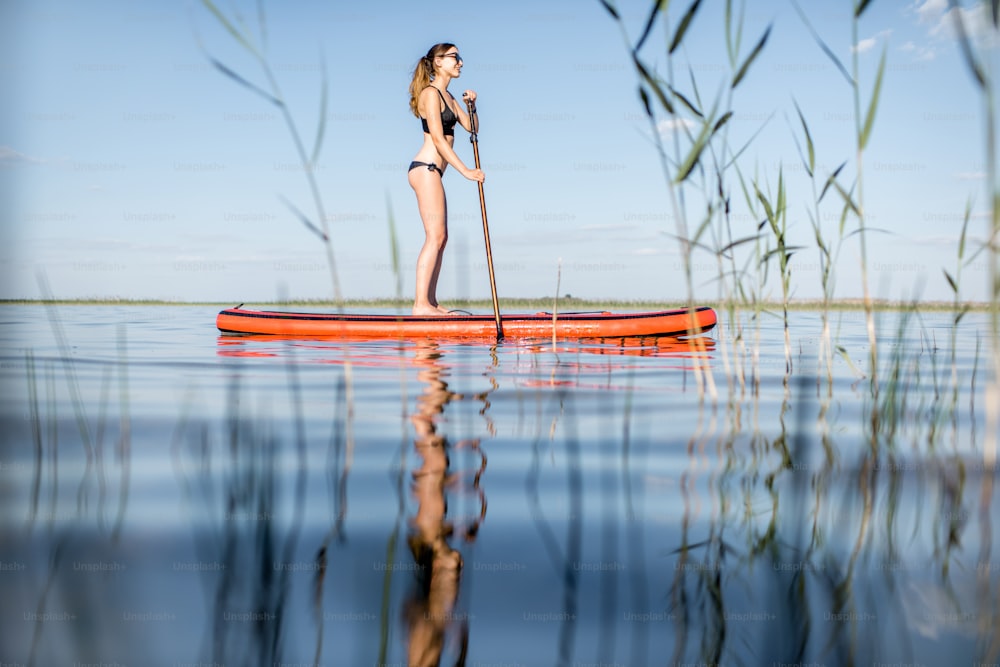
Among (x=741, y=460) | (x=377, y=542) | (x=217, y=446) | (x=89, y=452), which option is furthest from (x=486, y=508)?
(x=89, y=452)

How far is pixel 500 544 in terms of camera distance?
1.53 m

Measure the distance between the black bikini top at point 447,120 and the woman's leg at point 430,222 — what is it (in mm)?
360

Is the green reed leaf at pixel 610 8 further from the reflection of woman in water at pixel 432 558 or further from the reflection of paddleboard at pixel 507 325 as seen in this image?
the reflection of paddleboard at pixel 507 325

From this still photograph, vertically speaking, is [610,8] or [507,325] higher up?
[610,8]

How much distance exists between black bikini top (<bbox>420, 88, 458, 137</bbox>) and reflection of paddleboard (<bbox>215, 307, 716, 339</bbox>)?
5.15 feet

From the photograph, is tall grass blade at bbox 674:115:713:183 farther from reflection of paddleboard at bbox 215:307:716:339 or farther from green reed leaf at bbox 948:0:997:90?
reflection of paddleboard at bbox 215:307:716:339

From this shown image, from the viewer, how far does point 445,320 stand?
6.73 meters

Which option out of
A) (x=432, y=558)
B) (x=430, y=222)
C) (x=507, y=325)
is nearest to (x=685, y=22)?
(x=432, y=558)

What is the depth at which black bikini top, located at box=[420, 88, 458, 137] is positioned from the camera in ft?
20.7

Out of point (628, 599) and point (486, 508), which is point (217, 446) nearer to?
point (486, 508)

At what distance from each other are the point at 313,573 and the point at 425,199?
5.48 metres

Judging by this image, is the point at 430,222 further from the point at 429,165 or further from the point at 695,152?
the point at 695,152

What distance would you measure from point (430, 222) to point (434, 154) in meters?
0.57

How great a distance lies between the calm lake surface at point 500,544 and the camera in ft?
3.79
